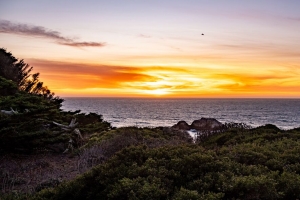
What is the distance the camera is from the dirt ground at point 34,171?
848 centimetres

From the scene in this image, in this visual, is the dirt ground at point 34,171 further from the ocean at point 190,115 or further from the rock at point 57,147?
the ocean at point 190,115

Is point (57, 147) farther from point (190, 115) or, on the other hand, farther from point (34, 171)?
point (190, 115)

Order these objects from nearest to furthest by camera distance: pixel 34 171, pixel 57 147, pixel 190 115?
1. pixel 34 171
2. pixel 57 147
3. pixel 190 115

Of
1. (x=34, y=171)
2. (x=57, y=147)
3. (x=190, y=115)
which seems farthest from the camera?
(x=190, y=115)

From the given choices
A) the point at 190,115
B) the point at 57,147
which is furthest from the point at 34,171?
the point at 190,115

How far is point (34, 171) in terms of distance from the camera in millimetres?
10758

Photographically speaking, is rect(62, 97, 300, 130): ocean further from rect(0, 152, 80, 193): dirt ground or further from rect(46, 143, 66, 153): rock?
rect(0, 152, 80, 193): dirt ground

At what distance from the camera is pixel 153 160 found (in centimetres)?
636

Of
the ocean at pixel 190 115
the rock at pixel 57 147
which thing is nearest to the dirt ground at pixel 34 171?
the rock at pixel 57 147

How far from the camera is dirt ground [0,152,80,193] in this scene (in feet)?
27.8

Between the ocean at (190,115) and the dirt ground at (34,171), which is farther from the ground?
the dirt ground at (34,171)

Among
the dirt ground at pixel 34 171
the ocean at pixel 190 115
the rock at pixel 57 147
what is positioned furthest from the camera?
the ocean at pixel 190 115

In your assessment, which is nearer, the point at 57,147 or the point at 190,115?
the point at 57,147

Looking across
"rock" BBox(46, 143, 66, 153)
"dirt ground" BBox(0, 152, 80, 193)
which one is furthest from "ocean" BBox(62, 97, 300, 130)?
"dirt ground" BBox(0, 152, 80, 193)
